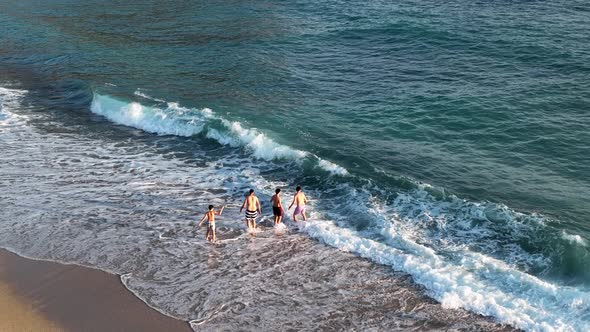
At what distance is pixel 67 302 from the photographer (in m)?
14.2

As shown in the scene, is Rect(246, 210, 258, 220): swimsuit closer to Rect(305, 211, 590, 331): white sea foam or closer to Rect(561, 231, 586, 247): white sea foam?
Rect(305, 211, 590, 331): white sea foam

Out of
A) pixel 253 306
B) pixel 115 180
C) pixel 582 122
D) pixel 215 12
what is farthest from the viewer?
pixel 215 12

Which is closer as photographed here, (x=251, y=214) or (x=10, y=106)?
(x=251, y=214)

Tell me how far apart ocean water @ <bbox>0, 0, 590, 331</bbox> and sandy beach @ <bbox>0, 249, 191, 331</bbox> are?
1.78 feet

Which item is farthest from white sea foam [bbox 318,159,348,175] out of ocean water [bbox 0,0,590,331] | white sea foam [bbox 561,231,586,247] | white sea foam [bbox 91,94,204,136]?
white sea foam [bbox 561,231,586,247]

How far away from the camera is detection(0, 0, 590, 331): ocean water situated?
47.6ft

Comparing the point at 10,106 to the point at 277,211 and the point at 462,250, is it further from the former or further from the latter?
the point at 462,250

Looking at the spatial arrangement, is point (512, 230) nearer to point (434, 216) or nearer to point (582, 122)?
point (434, 216)

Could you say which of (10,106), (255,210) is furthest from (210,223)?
(10,106)

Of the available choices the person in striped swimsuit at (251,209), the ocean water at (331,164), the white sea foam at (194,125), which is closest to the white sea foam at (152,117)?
the white sea foam at (194,125)

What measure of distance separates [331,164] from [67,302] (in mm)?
9627

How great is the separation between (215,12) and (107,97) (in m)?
16.1

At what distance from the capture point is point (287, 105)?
1021 inches

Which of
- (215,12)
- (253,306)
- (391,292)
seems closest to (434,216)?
(391,292)
